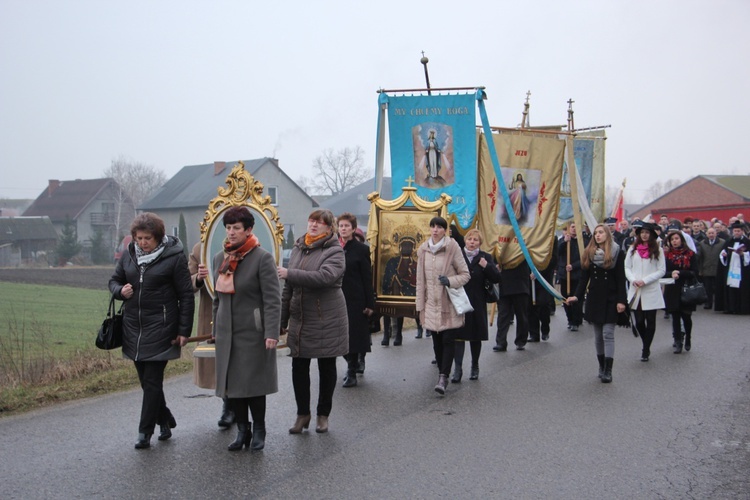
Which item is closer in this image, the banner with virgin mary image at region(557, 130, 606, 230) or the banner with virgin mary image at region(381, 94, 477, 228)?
the banner with virgin mary image at region(381, 94, 477, 228)

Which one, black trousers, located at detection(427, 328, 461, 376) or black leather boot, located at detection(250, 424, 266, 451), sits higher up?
black trousers, located at detection(427, 328, 461, 376)

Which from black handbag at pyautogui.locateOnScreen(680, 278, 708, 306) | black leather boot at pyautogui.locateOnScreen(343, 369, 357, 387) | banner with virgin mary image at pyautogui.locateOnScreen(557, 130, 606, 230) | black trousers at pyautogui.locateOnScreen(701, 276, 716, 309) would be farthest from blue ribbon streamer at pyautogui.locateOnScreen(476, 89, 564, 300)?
black trousers at pyautogui.locateOnScreen(701, 276, 716, 309)

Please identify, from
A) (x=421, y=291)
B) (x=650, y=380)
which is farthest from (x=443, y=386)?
(x=650, y=380)

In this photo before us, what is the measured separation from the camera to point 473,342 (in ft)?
31.6

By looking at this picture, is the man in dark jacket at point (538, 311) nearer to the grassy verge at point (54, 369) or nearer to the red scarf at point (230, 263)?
the grassy verge at point (54, 369)

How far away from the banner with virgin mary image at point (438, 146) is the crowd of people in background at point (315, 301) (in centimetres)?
140

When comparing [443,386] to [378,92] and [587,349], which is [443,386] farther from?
[378,92]

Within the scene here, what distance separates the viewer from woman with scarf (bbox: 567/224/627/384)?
9.45m

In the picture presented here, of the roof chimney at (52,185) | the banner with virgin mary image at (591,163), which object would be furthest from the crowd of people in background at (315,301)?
the roof chimney at (52,185)

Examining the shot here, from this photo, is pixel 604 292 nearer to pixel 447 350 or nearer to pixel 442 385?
pixel 447 350

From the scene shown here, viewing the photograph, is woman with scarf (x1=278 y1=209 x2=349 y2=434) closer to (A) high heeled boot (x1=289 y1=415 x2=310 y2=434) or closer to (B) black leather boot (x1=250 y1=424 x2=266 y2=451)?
(A) high heeled boot (x1=289 y1=415 x2=310 y2=434)

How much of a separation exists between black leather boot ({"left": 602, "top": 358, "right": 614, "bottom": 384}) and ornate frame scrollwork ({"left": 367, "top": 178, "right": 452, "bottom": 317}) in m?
2.50

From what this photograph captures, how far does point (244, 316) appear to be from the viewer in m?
6.32

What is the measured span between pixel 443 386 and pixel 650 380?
262 cm
